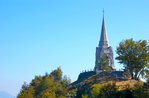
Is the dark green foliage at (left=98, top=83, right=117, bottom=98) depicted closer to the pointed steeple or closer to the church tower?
the church tower

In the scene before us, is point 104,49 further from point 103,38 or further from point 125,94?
point 125,94

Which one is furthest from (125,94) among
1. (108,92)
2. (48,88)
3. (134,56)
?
(48,88)

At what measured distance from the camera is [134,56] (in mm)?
69438

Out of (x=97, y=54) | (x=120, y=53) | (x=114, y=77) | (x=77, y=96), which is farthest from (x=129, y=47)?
(x=97, y=54)

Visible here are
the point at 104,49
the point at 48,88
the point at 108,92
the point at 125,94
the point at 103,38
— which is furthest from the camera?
the point at 103,38

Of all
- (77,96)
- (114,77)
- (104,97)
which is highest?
(114,77)

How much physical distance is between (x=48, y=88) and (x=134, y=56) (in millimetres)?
34446

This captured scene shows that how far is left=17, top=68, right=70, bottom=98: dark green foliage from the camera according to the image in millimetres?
64988

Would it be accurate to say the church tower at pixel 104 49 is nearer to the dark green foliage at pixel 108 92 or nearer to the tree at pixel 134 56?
the tree at pixel 134 56

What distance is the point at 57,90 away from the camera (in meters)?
72.8

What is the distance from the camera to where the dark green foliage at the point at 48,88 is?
65.0 metres

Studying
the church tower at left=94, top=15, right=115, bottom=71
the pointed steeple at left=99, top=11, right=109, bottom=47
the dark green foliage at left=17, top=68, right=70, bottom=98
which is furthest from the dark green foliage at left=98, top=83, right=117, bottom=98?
the pointed steeple at left=99, top=11, right=109, bottom=47

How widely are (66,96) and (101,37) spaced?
56.7m

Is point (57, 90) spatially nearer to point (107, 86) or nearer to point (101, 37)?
point (107, 86)
